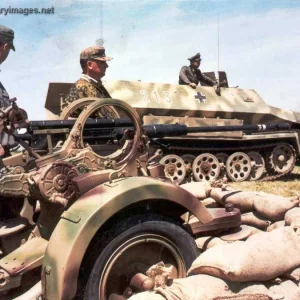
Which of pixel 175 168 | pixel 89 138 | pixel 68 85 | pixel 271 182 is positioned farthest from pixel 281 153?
pixel 89 138

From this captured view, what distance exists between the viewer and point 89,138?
11.8ft

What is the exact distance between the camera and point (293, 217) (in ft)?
11.3

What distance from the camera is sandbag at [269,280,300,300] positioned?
271 centimetres

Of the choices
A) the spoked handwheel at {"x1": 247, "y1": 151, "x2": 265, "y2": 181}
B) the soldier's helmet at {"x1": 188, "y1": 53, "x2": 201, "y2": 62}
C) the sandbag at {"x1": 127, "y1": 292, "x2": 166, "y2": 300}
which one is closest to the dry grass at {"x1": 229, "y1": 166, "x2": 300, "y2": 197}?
the spoked handwheel at {"x1": 247, "y1": 151, "x2": 265, "y2": 181}

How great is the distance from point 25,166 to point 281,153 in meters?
10.0

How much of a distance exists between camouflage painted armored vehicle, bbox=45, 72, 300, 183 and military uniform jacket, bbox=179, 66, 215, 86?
0.65 m

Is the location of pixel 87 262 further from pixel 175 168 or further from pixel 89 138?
pixel 175 168

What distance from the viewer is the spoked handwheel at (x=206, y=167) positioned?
11.4 metres

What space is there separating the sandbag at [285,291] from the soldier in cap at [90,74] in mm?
2311

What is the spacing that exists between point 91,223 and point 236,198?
1.94 meters

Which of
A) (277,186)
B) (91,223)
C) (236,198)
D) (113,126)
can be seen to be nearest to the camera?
(91,223)

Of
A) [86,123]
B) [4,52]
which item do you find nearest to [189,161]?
[4,52]

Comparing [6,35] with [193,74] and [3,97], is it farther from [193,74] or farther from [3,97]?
[193,74]

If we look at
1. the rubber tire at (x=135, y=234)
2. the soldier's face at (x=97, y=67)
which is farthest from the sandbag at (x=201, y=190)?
the rubber tire at (x=135, y=234)
